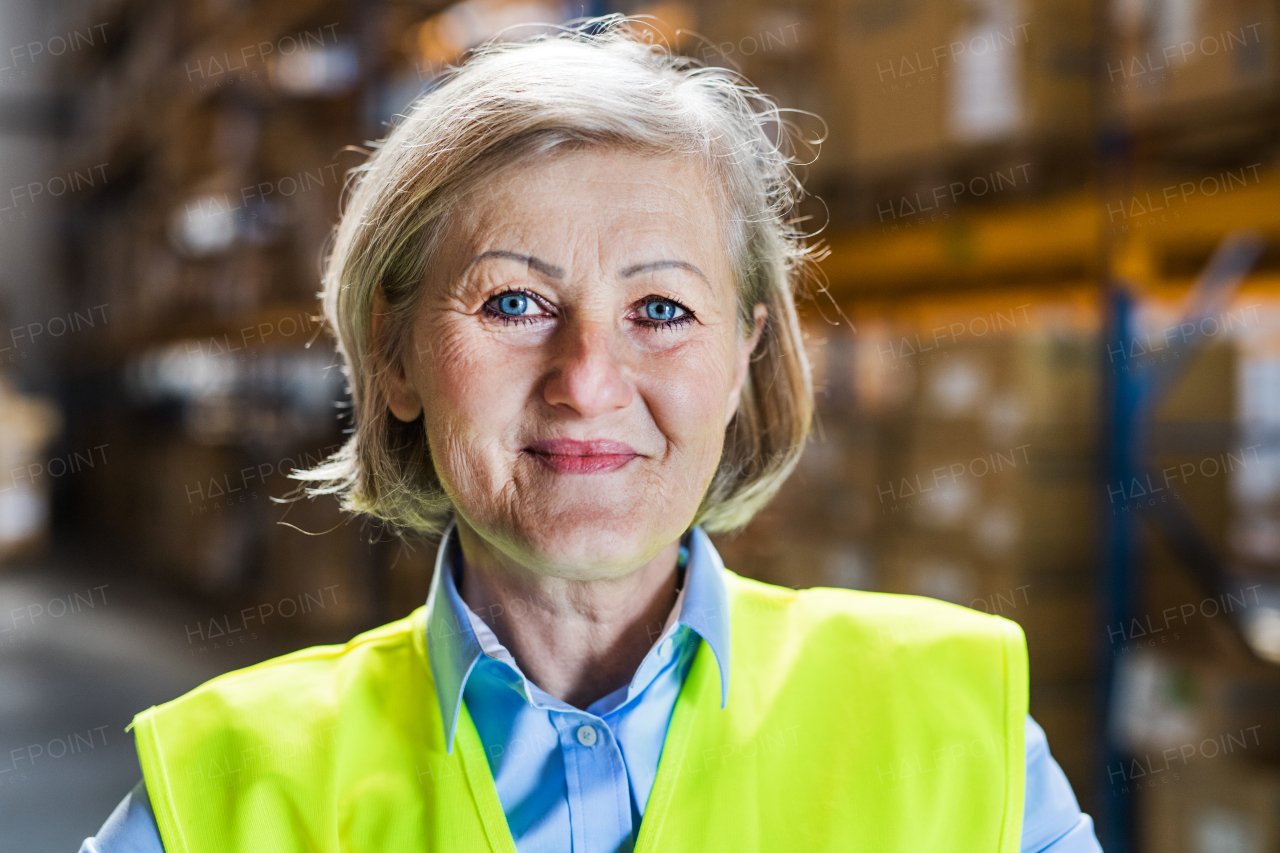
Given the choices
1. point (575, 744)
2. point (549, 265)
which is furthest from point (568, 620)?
point (549, 265)

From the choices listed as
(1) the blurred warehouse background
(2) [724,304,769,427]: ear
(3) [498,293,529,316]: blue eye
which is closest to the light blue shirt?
(2) [724,304,769,427]: ear

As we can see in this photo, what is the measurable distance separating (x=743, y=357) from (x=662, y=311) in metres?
0.21

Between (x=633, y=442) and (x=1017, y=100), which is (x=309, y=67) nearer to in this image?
(x=1017, y=100)

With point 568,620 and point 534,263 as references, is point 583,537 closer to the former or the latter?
point 568,620

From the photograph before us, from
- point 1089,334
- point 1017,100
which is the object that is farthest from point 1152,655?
point 1017,100

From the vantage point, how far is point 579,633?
1.11 metres

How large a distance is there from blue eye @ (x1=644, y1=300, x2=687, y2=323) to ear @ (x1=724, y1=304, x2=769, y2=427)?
13cm

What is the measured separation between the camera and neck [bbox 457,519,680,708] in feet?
3.61

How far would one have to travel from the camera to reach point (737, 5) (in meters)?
3.72

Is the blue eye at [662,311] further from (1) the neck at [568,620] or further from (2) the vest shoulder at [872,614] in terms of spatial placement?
(2) the vest shoulder at [872,614]

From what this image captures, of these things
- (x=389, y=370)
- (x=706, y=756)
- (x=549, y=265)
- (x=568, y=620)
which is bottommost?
(x=706, y=756)

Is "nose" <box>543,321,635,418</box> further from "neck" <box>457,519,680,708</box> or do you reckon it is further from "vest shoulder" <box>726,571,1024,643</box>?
"vest shoulder" <box>726,571,1024,643</box>

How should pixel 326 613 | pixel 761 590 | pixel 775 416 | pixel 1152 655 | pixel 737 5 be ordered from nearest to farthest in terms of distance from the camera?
pixel 761 590
pixel 775 416
pixel 1152 655
pixel 737 5
pixel 326 613

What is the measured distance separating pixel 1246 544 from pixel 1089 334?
6.76ft
